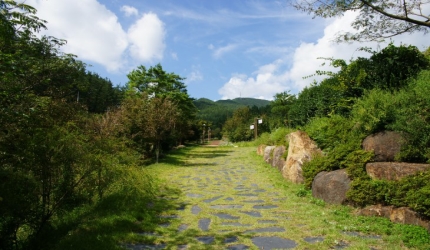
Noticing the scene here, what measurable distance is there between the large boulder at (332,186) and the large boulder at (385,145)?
0.73 metres

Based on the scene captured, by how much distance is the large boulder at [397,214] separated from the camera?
4.23 metres

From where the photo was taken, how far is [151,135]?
41.2 ft

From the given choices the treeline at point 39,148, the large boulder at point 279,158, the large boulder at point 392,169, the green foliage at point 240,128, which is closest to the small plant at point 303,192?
the large boulder at point 392,169

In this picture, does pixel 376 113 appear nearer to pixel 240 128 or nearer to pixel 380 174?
pixel 380 174

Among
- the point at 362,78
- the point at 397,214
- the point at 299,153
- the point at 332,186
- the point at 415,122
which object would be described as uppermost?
the point at 362,78

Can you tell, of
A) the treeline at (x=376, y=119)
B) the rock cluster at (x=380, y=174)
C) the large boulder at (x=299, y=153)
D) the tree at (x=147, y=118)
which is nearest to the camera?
the rock cluster at (x=380, y=174)

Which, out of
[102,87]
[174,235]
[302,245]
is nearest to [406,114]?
[302,245]

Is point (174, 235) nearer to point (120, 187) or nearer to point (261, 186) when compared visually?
point (120, 187)

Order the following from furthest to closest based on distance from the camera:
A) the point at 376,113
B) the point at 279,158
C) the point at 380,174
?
the point at 279,158
the point at 376,113
the point at 380,174

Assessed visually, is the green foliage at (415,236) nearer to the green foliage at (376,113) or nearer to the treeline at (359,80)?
the green foliage at (376,113)

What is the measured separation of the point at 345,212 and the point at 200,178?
5.17m

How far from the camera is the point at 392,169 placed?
5203mm

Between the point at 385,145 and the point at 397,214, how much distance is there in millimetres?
1748

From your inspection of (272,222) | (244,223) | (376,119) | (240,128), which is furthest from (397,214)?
(240,128)
